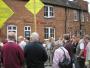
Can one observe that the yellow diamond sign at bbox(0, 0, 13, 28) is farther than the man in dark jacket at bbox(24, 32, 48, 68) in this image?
Yes

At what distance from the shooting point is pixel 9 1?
148 ft

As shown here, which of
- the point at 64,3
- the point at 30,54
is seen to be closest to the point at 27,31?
the point at 64,3

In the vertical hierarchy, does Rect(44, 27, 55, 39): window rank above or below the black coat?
above

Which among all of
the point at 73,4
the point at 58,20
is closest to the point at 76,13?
the point at 73,4

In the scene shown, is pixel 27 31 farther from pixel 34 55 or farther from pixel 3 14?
pixel 34 55

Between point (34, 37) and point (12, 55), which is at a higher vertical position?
point (34, 37)

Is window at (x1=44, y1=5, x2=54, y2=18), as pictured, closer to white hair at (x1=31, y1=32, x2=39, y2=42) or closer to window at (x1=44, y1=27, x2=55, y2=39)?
window at (x1=44, y1=27, x2=55, y2=39)

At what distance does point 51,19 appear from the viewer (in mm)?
49969

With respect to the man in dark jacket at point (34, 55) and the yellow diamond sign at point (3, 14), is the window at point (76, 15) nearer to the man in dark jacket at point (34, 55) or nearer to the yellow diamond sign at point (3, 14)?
the yellow diamond sign at point (3, 14)

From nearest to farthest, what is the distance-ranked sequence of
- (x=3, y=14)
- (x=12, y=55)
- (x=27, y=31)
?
(x=12, y=55), (x=3, y=14), (x=27, y=31)

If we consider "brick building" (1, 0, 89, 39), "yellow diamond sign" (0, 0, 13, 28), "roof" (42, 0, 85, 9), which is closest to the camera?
"yellow diamond sign" (0, 0, 13, 28)

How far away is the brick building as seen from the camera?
149 feet

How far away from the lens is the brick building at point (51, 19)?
4541 centimetres

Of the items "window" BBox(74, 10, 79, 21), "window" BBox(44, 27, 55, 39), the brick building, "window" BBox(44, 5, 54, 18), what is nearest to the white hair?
the brick building
